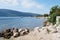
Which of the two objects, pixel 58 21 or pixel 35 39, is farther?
pixel 58 21

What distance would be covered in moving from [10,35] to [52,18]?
14238 millimetres

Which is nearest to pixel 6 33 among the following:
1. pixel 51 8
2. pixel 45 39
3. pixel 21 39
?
pixel 21 39

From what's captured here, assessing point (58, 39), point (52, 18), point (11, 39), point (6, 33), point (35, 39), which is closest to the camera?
point (58, 39)

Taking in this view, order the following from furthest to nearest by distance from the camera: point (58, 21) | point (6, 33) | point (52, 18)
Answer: point (52, 18), point (58, 21), point (6, 33)

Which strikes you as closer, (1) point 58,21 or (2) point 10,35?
(2) point 10,35

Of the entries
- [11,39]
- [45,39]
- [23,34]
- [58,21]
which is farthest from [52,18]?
[45,39]

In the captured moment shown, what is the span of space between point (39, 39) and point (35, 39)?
883mm

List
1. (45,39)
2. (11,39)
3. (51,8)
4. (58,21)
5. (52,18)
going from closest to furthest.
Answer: (45,39)
(11,39)
(58,21)
(52,18)
(51,8)

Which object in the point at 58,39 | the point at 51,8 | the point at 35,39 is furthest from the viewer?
the point at 51,8

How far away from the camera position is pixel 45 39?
19797mm

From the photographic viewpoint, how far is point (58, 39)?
18.5m

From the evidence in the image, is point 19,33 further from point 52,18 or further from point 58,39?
point 52,18

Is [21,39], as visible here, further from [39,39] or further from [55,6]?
[55,6]

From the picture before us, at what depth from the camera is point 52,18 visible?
1515 inches
